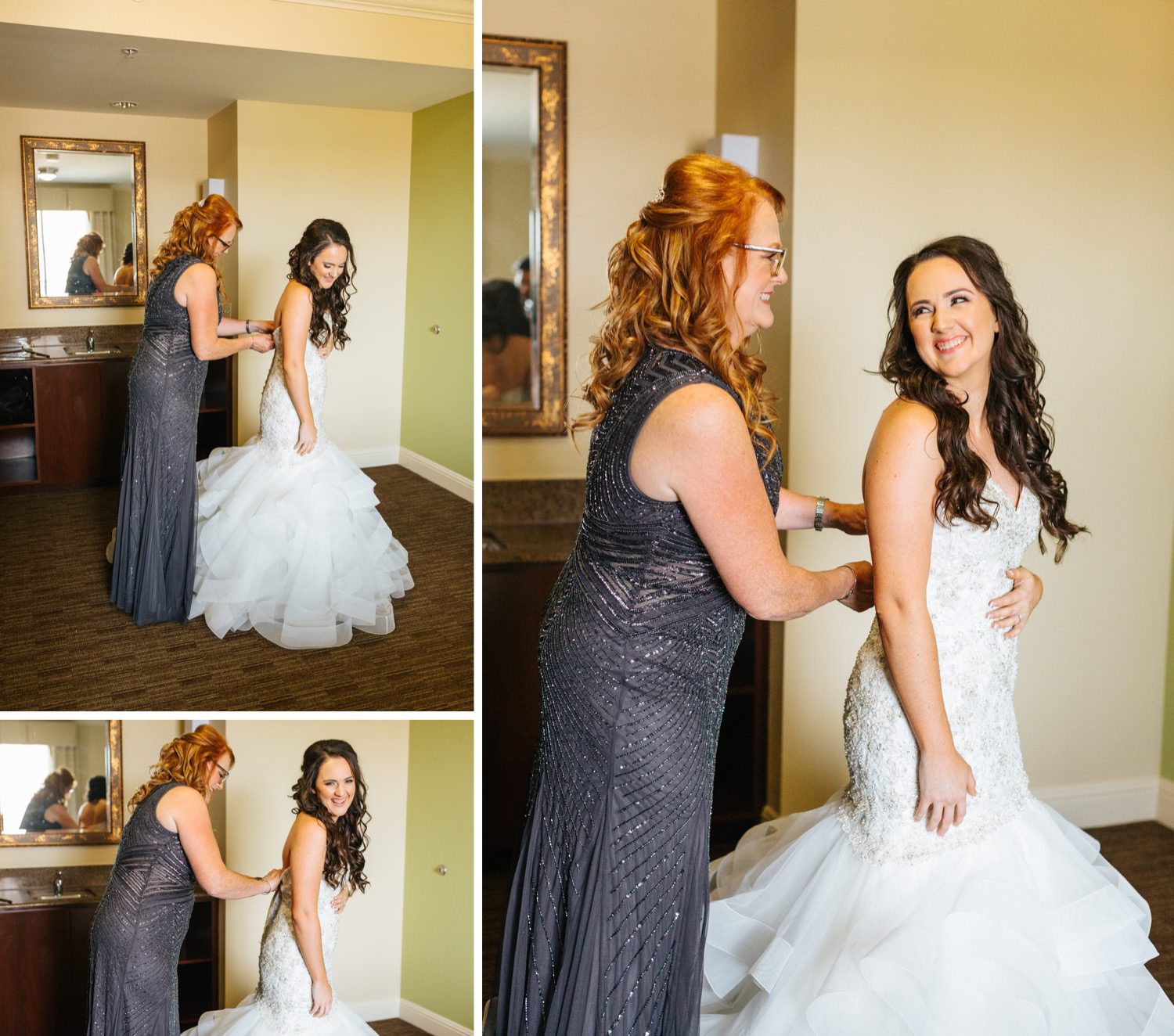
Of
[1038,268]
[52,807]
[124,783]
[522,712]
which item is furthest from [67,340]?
[1038,268]

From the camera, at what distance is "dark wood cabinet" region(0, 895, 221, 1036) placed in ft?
8.17

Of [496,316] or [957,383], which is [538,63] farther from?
[957,383]

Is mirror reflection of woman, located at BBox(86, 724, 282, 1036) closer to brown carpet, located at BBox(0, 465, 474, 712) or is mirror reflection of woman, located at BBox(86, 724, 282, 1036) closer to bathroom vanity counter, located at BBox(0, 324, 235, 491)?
brown carpet, located at BBox(0, 465, 474, 712)

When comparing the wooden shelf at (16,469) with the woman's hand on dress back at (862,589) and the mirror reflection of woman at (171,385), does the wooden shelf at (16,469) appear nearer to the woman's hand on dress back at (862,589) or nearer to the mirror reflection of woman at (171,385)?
the mirror reflection of woman at (171,385)

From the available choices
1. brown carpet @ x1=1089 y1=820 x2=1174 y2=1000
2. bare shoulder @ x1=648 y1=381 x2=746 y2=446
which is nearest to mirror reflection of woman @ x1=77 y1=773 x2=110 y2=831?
bare shoulder @ x1=648 y1=381 x2=746 y2=446

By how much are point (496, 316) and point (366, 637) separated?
2403 millimetres

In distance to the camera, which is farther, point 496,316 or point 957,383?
point 496,316

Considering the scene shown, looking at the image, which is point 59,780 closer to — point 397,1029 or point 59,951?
point 59,951

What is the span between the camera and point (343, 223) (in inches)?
69.0

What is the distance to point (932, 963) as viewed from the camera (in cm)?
203

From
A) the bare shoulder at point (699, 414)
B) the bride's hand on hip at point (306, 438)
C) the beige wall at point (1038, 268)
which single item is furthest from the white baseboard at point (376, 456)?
the beige wall at point (1038, 268)

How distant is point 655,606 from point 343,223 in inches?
30.3

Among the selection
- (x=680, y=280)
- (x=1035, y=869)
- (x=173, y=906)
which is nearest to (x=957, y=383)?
(x=680, y=280)

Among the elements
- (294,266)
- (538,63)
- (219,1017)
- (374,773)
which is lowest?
(219,1017)
